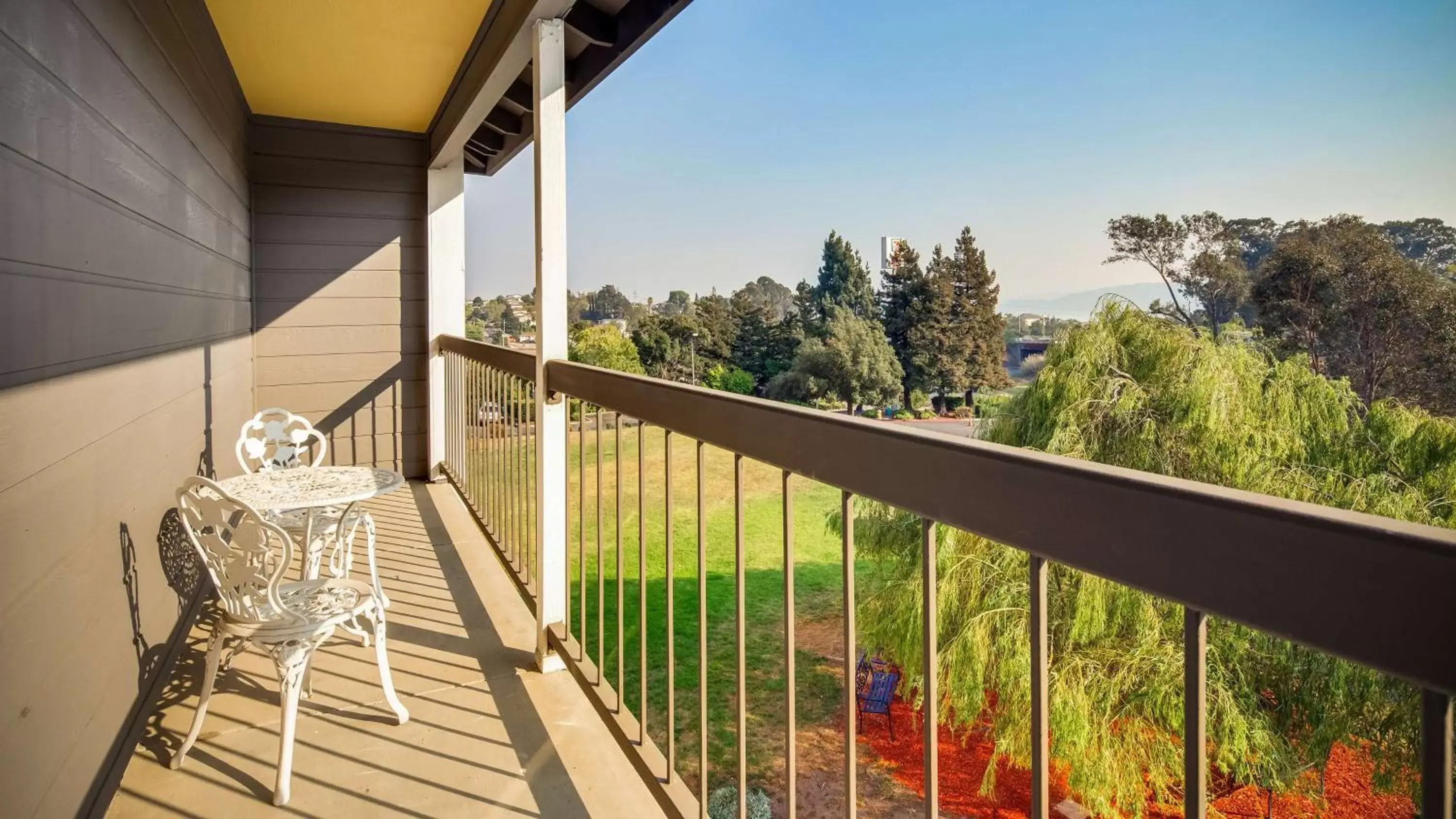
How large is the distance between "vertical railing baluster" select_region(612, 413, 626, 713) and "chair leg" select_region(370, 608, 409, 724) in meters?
0.63

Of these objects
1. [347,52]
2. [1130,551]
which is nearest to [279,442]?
[347,52]

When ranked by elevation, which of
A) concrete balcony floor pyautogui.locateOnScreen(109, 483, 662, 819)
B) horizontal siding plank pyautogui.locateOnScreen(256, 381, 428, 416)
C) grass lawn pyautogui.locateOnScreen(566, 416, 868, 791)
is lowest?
grass lawn pyautogui.locateOnScreen(566, 416, 868, 791)

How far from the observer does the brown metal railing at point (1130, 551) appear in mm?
414

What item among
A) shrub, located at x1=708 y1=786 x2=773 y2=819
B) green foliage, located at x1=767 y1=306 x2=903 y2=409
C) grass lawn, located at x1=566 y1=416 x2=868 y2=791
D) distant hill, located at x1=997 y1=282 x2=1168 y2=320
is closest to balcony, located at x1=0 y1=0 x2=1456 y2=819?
green foliage, located at x1=767 y1=306 x2=903 y2=409

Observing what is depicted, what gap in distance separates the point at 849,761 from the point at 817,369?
2.46m

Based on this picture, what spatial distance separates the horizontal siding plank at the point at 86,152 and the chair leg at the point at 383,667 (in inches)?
46.9

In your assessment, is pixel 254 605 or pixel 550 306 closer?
pixel 254 605

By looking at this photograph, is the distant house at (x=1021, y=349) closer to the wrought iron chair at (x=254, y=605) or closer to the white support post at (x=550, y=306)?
the white support post at (x=550, y=306)

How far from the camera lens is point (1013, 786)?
8359 mm

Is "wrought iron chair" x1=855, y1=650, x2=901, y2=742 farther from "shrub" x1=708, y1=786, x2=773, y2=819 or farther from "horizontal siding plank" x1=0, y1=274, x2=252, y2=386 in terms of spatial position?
"horizontal siding plank" x1=0, y1=274, x2=252, y2=386

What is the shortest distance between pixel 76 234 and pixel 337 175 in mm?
3442

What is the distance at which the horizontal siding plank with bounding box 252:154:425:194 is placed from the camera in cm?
437

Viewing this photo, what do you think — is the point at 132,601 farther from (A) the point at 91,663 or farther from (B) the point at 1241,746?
(B) the point at 1241,746

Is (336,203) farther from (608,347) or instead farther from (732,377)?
(732,377)
